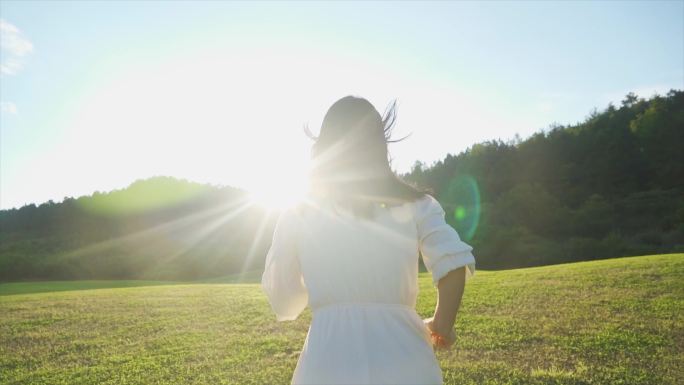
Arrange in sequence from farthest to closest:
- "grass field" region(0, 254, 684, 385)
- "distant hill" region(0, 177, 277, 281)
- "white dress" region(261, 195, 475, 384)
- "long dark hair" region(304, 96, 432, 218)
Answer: "distant hill" region(0, 177, 277, 281)
"grass field" region(0, 254, 684, 385)
"long dark hair" region(304, 96, 432, 218)
"white dress" region(261, 195, 475, 384)

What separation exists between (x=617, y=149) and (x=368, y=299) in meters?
46.9

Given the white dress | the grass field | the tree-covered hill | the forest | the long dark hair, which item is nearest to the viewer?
the white dress

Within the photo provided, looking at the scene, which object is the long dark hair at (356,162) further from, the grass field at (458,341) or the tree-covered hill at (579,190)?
the tree-covered hill at (579,190)

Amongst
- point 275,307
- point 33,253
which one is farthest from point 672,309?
point 33,253

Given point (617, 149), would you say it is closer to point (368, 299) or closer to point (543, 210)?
point (543, 210)

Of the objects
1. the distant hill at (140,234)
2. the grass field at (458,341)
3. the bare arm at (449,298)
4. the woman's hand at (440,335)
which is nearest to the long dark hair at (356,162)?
the bare arm at (449,298)

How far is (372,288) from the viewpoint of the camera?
1896 mm

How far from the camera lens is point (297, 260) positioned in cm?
215

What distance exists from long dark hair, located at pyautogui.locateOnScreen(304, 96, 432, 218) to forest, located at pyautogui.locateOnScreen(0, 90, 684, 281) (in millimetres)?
30840

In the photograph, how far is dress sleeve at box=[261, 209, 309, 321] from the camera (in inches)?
82.4

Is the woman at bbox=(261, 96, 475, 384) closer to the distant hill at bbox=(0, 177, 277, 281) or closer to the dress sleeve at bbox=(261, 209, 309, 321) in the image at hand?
the dress sleeve at bbox=(261, 209, 309, 321)

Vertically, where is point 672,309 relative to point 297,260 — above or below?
below

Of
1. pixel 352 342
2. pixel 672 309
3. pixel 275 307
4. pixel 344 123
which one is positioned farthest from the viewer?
pixel 672 309

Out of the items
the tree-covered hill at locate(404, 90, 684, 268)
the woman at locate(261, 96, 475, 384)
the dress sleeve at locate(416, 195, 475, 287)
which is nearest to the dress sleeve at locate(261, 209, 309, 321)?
the woman at locate(261, 96, 475, 384)
